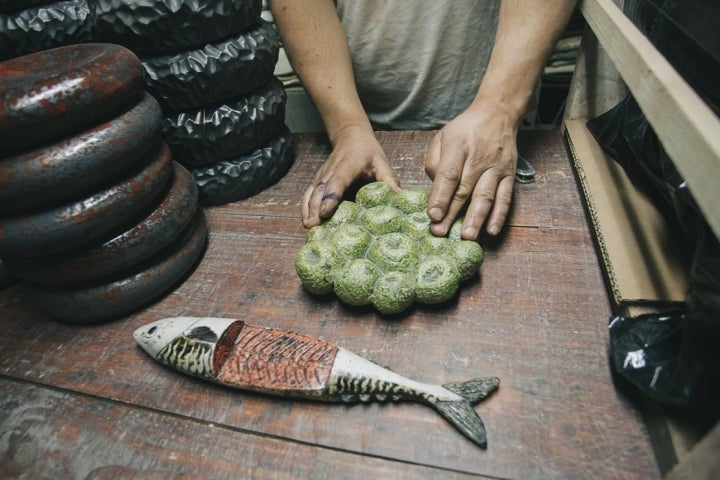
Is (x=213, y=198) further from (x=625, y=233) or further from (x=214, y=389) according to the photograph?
(x=625, y=233)

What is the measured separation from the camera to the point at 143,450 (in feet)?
2.68

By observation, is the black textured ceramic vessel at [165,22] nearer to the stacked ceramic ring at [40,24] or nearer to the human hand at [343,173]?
the stacked ceramic ring at [40,24]

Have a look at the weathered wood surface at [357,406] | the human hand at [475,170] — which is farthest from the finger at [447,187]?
the weathered wood surface at [357,406]

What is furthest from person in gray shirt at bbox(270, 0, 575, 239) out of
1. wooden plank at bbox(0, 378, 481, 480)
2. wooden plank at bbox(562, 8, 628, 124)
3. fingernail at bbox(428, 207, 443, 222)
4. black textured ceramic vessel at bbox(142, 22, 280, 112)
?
wooden plank at bbox(0, 378, 481, 480)

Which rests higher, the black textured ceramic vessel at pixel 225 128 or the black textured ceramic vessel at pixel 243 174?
the black textured ceramic vessel at pixel 225 128

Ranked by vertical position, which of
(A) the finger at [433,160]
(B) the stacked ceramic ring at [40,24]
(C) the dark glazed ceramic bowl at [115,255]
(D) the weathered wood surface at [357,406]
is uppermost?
(B) the stacked ceramic ring at [40,24]

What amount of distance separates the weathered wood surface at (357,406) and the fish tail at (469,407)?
2cm

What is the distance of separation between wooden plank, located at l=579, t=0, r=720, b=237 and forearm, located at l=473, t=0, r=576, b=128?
1.42 feet

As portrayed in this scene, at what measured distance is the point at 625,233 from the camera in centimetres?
107

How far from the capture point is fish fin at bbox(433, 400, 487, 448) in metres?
0.76

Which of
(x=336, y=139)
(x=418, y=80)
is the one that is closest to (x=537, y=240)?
(x=336, y=139)

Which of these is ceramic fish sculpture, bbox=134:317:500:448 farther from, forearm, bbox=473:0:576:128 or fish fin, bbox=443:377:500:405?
forearm, bbox=473:0:576:128

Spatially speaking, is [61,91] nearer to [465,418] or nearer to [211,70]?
[211,70]

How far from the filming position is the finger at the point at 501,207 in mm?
1133
